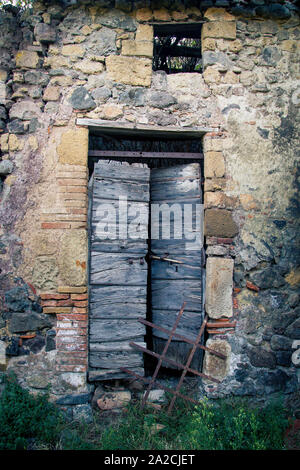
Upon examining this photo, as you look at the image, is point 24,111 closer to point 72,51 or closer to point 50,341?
point 72,51

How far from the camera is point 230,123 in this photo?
3.56 meters

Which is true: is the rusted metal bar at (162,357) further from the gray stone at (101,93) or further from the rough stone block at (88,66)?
the rough stone block at (88,66)

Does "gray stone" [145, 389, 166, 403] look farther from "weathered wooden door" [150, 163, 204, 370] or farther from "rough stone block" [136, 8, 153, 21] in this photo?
"rough stone block" [136, 8, 153, 21]

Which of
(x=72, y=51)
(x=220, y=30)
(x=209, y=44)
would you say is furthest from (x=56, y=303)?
(x=220, y=30)

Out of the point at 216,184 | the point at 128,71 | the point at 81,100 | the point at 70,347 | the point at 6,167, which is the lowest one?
the point at 70,347

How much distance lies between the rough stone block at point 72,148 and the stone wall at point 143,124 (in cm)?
1

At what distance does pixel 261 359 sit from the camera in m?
3.37

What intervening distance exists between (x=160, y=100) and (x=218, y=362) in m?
2.73

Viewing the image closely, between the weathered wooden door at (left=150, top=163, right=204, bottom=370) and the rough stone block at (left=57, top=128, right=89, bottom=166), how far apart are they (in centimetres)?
95
